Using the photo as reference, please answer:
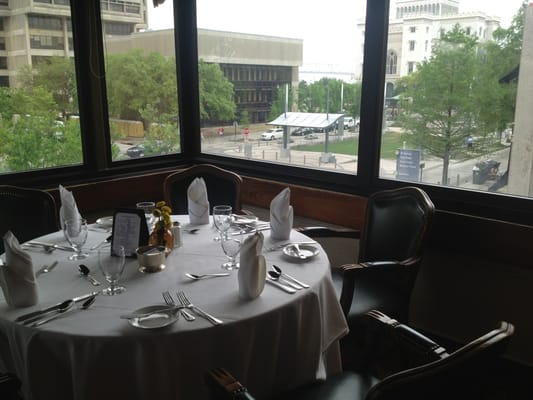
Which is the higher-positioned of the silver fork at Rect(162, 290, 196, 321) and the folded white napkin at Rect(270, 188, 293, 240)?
the folded white napkin at Rect(270, 188, 293, 240)

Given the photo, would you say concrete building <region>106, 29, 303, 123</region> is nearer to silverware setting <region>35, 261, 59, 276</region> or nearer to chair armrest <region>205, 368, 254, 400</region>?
silverware setting <region>35, 261, 59, 276</region>

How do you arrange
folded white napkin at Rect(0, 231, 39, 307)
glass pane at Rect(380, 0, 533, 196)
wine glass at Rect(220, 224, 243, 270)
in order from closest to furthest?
1. folded white napkin at Rect(0, 231, 39, 307)
2. wine glass at Rect(220, 224, 243, 270)
3. glass pane at Rect(380, 0, 533, 196)

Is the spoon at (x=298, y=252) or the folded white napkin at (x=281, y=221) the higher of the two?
the folded white napkin at (x=281, y=221)

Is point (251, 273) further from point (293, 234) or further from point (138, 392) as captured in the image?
point (293, 234)

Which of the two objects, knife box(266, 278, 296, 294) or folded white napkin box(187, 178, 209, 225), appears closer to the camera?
knife box(266, 278, 296, 294)

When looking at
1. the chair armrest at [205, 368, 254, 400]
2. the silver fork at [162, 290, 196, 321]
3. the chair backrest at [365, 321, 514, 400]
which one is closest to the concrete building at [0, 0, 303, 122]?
the silver fork at [162, 290, 196, 321]

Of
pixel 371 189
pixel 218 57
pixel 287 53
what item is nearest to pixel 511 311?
pixel 371 189

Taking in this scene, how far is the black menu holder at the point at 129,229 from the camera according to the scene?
178 centimetres

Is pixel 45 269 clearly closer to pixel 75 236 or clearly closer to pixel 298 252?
pixel 75 236

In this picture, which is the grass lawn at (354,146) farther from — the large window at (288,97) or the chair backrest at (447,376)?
the chair backrest at (447,376)

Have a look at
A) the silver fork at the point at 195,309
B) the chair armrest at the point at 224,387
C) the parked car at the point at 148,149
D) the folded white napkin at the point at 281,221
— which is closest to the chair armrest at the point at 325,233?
the folded white napkin at the point at 281,221

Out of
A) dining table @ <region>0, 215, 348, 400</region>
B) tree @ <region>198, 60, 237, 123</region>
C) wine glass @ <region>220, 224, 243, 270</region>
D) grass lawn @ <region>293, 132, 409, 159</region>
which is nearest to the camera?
dining table @ <region>0, 215, 348, 400</region>

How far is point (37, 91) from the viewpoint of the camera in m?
2.95

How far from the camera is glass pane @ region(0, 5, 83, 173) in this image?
283 centimetres
